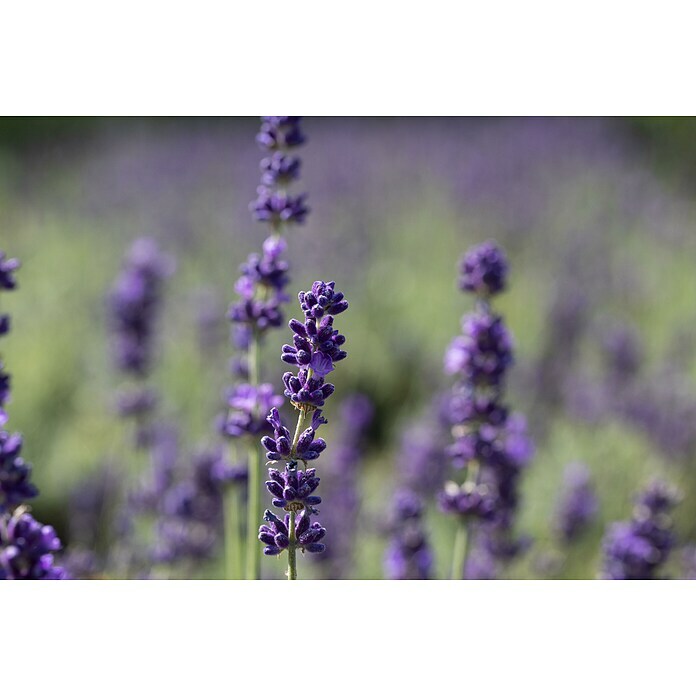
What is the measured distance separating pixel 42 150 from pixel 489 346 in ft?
8.16

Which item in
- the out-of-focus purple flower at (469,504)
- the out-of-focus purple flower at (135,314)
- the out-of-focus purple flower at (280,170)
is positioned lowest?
the out-of-focus purple flower at (469,504)

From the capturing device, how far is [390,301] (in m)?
4.90

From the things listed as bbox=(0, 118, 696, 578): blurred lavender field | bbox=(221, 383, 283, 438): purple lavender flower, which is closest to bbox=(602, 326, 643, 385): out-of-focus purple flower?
bbox=(0, 118, 696, 578): blurred lavender field

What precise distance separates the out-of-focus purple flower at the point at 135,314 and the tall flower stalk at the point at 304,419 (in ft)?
4.63

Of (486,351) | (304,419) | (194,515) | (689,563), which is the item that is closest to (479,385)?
(486,351)

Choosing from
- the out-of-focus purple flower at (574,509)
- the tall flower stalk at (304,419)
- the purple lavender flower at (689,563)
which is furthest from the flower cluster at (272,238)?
the purple lavender flower at (689,563)

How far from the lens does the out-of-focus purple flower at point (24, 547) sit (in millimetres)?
1346

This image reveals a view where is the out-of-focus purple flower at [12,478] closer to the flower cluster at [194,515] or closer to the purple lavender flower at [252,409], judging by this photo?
the purple lavender flower at [252,409]

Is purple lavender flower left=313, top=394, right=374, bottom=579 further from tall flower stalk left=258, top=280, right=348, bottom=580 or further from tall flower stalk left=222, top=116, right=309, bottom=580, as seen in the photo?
tall flower stalk left=258, top=280, right=348, bottom=580

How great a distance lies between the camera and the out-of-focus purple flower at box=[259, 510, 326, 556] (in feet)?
4.58

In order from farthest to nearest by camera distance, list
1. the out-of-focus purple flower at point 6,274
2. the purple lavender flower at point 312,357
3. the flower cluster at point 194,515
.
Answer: the flower cluster at point 194,515
the out-of-focus purple flower at point 6,274
the purple lavender flower at point 312,357

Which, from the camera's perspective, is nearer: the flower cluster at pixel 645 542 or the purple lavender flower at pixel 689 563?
the flower cluster at pixel 645 542
